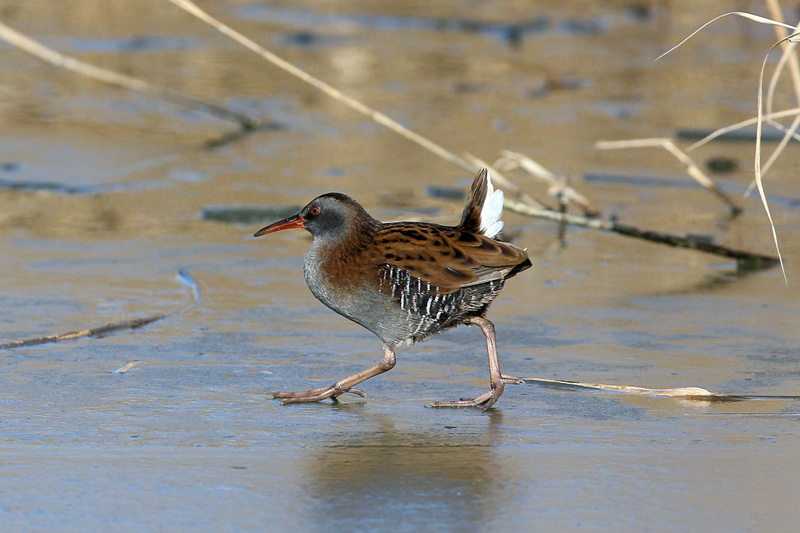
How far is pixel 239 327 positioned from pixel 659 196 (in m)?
3.81

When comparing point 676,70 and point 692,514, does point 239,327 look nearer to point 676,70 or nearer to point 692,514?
point 692,514

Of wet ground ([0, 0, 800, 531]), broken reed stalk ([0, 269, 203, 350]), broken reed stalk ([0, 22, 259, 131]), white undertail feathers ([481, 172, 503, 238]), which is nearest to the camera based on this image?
wet ground ([0, 0, 800, 531])

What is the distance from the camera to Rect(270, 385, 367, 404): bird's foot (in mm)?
4246

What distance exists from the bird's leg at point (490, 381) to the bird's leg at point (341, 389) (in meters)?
0.29

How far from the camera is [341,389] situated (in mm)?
4344

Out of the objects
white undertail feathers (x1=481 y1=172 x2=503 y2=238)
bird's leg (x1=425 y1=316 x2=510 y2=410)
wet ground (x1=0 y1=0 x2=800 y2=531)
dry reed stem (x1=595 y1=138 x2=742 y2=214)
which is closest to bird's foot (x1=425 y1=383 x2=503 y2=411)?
bird's leg (x1=425 y1=316 x2=510 y2=410)

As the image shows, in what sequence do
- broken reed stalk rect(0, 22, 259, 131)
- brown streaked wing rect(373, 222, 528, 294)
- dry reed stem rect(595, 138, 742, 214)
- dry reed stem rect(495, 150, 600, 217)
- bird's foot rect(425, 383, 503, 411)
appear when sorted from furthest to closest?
broken reed stalk rect(0, 22, 259, 131) < dry reed stem rect(495, 150, 600, 217) < dry reed stem rect(595, 138, 742, 214) < brown streaked wing rect(373, 222, 528, 294) < bird's foot rect(425, 383, 503, 411)

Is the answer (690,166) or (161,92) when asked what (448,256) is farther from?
(161,92)

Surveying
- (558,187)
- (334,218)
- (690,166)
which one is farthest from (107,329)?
(690,166)

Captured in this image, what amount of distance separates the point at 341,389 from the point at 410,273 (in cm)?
51

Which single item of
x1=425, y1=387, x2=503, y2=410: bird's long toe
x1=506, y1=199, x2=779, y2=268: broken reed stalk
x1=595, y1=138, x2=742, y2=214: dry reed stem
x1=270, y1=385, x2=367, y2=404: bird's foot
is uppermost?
x1=595, y1=138, x2=742, y2=214: dry reed stem

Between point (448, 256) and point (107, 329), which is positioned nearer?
point (448, 256)

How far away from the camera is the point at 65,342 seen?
485cm

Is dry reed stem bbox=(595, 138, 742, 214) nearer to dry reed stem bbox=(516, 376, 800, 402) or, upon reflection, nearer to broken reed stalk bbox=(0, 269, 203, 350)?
dry reed stem bbox=(516, 376, 800, 402)
